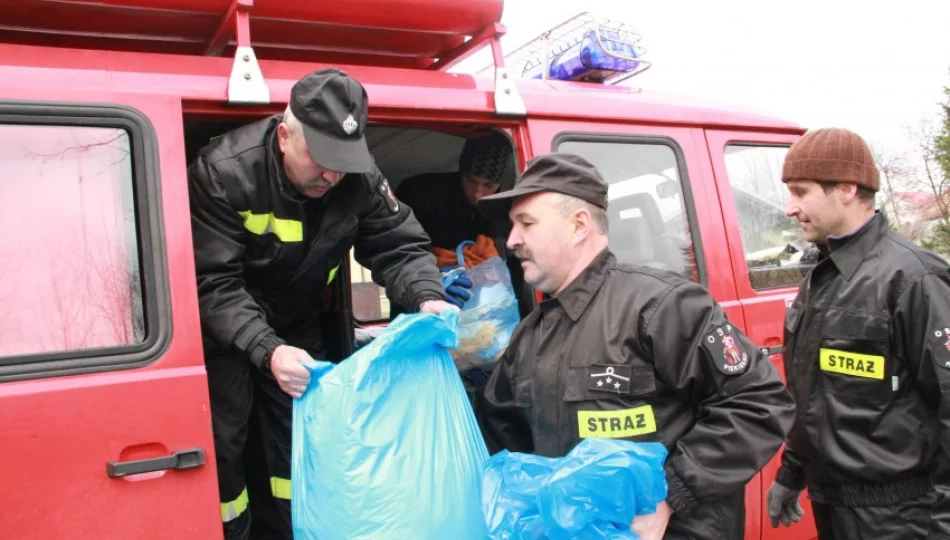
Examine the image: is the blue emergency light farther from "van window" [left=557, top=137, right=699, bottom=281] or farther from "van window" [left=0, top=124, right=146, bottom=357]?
"van window" [left=0, top=124, right=146, bottom=357]

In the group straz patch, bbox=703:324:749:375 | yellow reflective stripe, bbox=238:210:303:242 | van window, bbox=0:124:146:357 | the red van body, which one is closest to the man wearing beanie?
straz patch, bbox=703:324:749:375

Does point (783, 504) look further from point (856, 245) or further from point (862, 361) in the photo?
point (856, 245)

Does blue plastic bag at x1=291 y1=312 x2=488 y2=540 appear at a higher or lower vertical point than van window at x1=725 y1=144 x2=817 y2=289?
lower

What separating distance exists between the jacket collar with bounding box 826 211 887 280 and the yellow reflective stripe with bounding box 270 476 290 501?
186 centimetres

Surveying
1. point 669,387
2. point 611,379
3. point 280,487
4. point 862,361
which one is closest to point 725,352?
point 669,387

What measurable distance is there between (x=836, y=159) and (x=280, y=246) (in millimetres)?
1666

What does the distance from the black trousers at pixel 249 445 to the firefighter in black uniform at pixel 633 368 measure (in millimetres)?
848

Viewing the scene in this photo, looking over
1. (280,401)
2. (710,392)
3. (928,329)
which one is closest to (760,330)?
(928,329)

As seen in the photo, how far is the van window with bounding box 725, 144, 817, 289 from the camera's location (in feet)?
10.2

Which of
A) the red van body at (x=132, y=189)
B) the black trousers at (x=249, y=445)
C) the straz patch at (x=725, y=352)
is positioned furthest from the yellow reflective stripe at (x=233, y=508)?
the straz patch at (x=725, y=352)

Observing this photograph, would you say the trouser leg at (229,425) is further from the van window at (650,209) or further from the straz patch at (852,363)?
the straz patch at (852,363)

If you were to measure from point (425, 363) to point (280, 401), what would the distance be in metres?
0.81

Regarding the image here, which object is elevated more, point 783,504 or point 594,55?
point 594,55

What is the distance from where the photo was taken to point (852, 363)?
2107 millimetres
